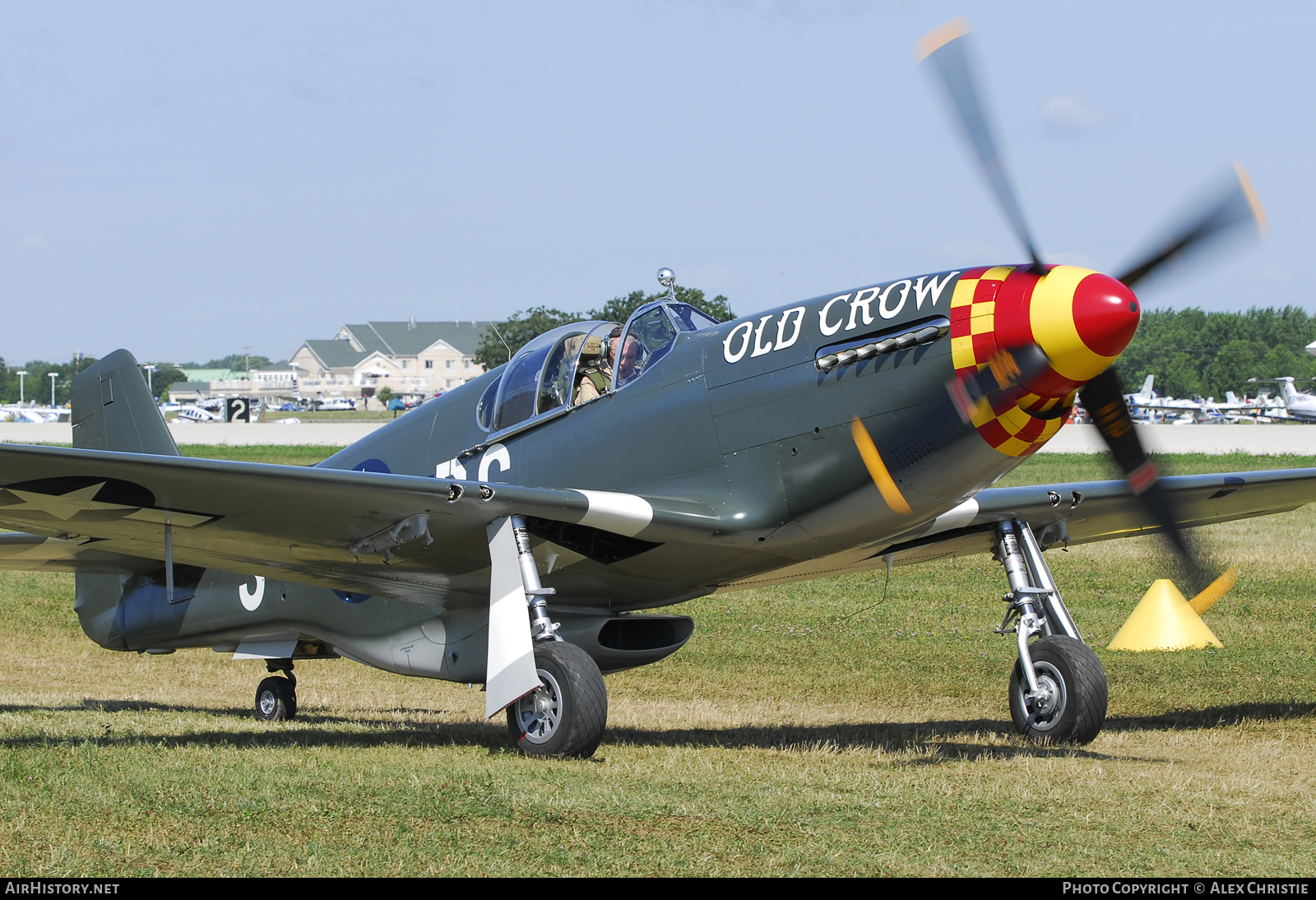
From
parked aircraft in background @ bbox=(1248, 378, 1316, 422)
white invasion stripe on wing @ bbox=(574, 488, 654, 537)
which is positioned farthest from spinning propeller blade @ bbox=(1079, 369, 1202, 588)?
parked aircraft in background @ bbox=(1248, 378, 1316, 422)

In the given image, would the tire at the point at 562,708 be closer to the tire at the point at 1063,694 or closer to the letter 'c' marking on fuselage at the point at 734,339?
the letter 'c' marking on fuselage at the point at 734,339

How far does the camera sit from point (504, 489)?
23.6 ft

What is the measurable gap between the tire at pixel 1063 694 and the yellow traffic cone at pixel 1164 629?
5.71 metres

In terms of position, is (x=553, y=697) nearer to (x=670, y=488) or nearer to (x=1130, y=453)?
(x=670, y=488)

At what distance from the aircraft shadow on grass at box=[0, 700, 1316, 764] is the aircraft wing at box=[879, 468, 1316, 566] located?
135cm

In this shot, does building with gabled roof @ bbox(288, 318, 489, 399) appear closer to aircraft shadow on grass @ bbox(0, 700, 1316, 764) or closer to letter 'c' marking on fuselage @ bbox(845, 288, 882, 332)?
aircraft shadow on grass @ bbox(0, 700, 1316, 764)

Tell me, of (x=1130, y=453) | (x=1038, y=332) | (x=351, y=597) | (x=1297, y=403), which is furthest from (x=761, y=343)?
(x=1297, y=403)

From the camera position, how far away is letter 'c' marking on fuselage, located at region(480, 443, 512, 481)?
28.2 ft

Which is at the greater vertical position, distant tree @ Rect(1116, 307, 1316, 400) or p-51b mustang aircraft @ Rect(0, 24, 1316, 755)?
distant tree @ Rect(1116, 307, 1316, 400)

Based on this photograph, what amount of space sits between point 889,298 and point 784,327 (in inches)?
27.9

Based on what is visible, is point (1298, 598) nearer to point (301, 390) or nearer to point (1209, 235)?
point (1209, 235)

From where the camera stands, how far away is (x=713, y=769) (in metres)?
6.83
